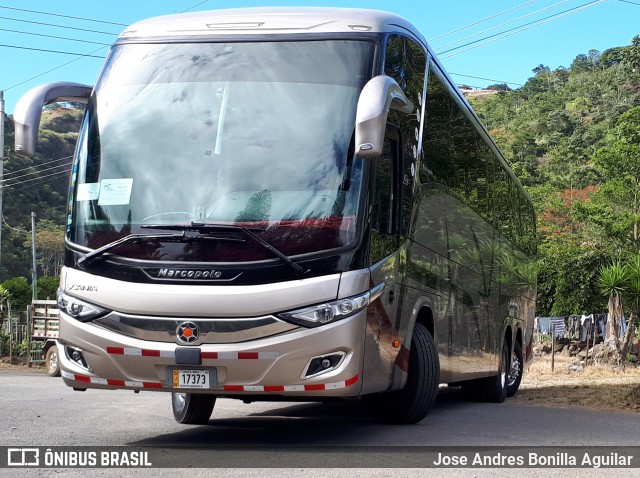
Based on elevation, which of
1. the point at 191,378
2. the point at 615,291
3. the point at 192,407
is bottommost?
the point at 192,407

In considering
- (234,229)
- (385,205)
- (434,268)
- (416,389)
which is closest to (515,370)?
(434,268)

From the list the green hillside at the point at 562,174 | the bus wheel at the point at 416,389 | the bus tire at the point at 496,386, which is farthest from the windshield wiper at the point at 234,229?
the green hillside at the point at 562,174

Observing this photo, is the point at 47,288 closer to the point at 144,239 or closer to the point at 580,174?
the point at 144,239

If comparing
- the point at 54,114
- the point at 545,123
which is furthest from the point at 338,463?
the point at 54,114

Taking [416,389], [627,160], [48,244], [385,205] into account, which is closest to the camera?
[385,205]

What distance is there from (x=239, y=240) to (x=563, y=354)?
34755 mm

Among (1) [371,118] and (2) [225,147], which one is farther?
(2) [225,147]

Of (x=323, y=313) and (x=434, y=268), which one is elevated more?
(x=434, y=268)

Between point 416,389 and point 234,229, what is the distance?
2706 millimetres

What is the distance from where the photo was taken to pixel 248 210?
7.40 m

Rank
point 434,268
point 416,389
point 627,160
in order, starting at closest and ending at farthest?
point 416,389 → point 434,268 → point 627,160

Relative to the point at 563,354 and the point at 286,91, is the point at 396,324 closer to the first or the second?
the point at 286,91

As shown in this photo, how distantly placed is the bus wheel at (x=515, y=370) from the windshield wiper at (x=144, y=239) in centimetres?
985

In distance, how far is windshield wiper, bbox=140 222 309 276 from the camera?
7164 mm
